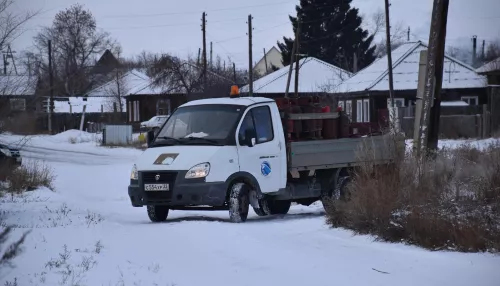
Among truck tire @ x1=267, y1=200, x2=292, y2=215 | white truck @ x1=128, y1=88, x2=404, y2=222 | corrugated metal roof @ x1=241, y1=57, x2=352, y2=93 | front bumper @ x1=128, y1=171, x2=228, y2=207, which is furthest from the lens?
corrugated metal roof @ x1=241, y1=57, x2=352, y2=93

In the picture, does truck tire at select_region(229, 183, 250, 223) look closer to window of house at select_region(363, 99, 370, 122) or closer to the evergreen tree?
window of house at select_region(363, 99, 370, 122)

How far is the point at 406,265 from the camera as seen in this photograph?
8867 mm

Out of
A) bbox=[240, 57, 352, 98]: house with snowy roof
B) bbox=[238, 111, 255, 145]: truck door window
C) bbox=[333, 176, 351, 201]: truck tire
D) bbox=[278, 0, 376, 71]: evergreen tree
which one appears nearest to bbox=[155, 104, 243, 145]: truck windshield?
bbox=[238, 111, 255, 145]: truck door window

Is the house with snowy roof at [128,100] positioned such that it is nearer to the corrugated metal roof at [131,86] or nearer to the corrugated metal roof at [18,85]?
the corrugated metal roof at [131,86]

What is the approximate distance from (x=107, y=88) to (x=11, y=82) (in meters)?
75.1

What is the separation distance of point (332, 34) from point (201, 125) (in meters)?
64.8

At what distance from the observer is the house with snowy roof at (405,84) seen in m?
53.0

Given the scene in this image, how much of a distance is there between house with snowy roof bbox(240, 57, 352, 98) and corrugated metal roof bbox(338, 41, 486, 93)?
3.97 m

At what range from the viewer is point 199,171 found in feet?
42.5

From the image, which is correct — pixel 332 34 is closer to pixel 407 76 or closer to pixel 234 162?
pixel 407 76

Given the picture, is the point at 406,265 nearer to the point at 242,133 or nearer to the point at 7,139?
the point at 242,133

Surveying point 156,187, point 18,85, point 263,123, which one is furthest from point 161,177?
point 18,85

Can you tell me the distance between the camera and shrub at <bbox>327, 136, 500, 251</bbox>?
9.47m

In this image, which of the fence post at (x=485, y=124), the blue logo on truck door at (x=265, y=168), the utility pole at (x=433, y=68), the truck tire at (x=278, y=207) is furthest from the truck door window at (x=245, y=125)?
the fence post at (x=485, y=124)
